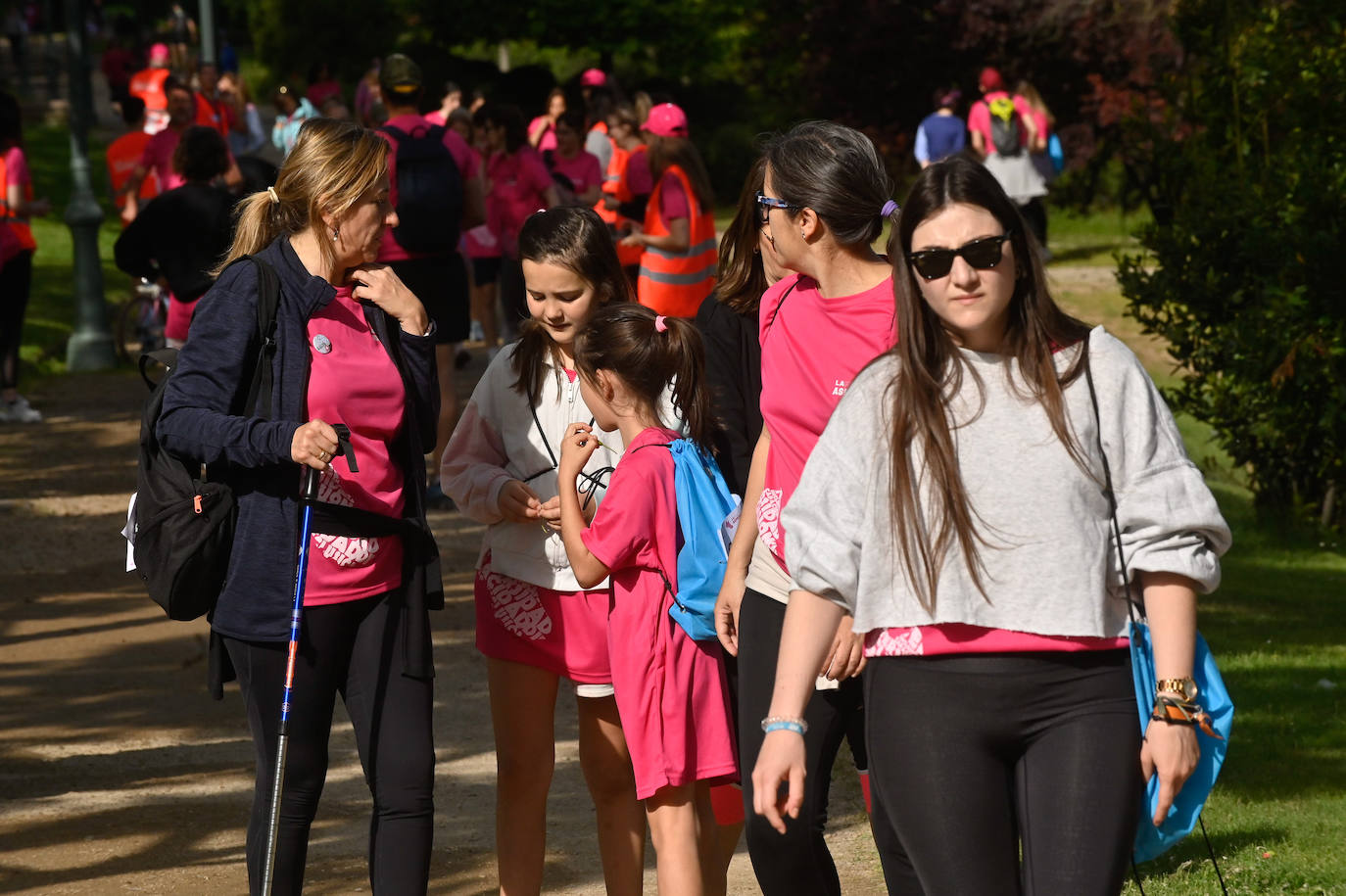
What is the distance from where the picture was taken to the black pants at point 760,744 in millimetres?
3746

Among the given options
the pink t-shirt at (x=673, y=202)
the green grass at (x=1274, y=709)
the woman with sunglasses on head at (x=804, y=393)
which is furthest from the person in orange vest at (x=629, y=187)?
the woman with sunglasses on head at (x=804, y=393)

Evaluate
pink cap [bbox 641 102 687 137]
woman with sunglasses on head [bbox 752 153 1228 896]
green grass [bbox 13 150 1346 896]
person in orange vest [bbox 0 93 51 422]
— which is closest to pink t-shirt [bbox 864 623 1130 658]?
woman with sunglasses on head [bbox 752 153 1228 896]

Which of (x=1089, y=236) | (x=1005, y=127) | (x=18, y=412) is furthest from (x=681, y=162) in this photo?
(x=1089, y=236)

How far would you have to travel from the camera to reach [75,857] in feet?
17.5

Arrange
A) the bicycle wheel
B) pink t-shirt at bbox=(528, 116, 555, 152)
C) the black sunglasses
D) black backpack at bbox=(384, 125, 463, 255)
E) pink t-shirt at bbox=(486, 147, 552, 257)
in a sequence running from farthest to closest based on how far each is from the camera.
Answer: pink t-shirt at bbox=(528, 116, 555, 152) → the bicycle wheel → pink t-shirt at bbox=(486, 147, 552, 257) → black backpack at bbox=(384, 125, 463, 255) → the black sunglasses

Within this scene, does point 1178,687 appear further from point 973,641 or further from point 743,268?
point 743,268

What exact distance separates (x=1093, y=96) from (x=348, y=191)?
23.8 m

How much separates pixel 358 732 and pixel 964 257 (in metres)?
1.94

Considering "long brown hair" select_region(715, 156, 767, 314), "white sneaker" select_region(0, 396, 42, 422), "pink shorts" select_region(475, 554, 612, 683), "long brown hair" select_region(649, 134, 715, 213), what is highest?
"long brown hair" select_region(715, 156, 767, 314)

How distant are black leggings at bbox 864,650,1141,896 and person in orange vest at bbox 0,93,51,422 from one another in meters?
9.86

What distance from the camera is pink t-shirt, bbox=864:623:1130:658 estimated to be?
9.59 ft

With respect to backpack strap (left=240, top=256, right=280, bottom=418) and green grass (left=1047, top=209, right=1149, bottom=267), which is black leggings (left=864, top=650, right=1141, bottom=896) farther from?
green grass (left=1047, top=209, right=1149, bottom=267)

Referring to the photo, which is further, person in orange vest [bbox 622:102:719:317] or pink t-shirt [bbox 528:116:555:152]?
pink t-shirt [bbox 528:116:555:152]

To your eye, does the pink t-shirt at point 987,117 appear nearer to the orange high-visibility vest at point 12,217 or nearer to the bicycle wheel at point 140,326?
the bicycle wheel at point 140,326
